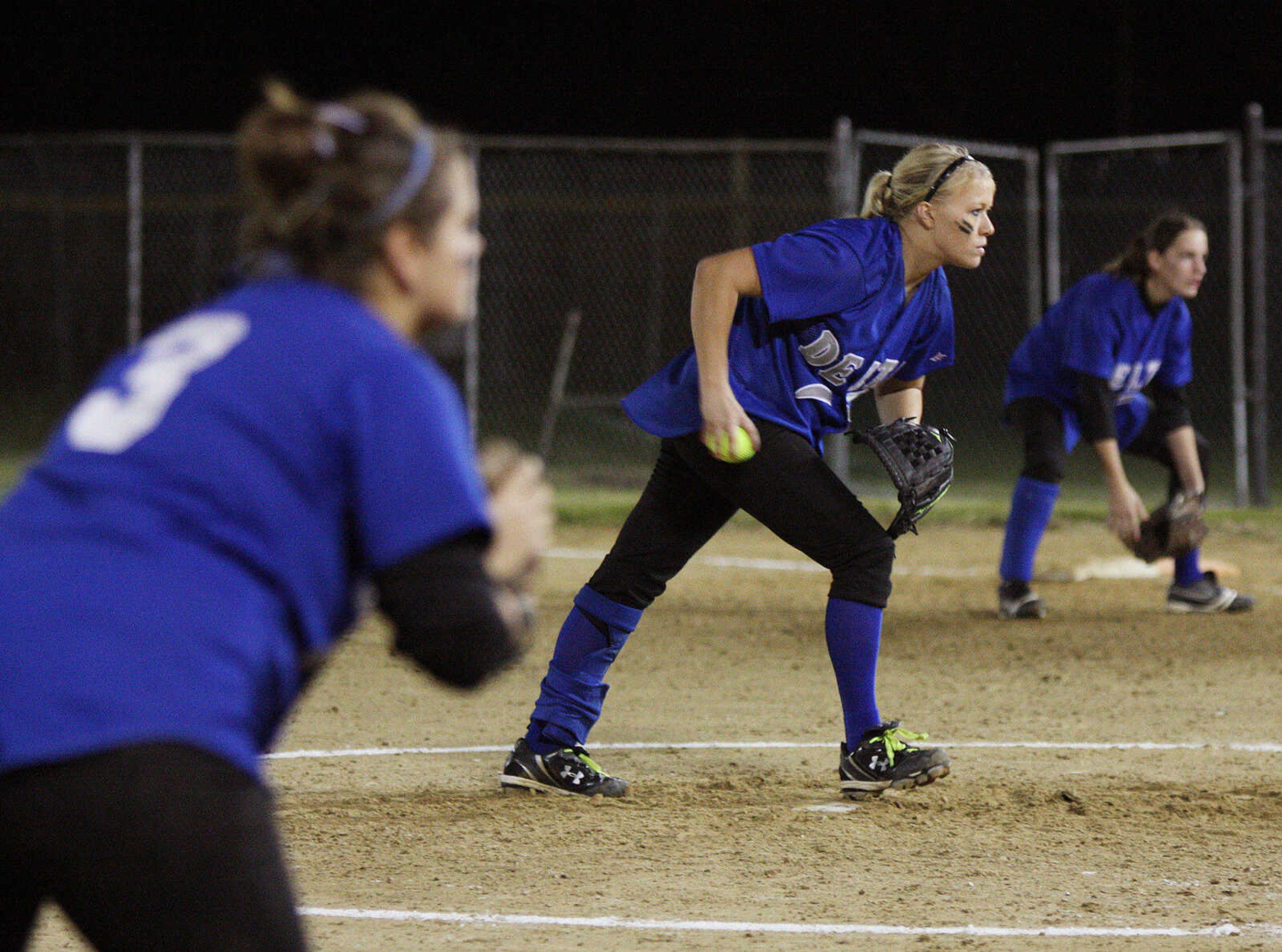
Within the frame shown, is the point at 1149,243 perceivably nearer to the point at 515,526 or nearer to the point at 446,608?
the point at 515,526

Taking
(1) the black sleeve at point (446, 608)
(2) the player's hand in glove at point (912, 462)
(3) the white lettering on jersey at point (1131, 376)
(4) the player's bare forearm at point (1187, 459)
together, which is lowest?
(4) the player's bare forearm at point (1187, 459)

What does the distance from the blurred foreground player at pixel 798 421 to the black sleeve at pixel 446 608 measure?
2723 millimetres

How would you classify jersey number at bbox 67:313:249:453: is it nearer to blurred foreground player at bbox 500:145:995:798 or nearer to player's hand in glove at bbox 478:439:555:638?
player's hand in glove at bbox 478:439:555:638

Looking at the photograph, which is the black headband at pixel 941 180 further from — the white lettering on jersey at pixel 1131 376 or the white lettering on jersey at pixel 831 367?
the white lettering on jersey at pixel 1131 376

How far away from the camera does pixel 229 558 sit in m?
1.91

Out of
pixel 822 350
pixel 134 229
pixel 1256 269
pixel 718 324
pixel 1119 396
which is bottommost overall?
pixel 1119 396

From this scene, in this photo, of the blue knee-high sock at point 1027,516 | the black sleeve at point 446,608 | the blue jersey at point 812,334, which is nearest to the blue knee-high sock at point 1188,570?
the blue knee-high sock at point 1027,516

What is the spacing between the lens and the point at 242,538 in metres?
1.90

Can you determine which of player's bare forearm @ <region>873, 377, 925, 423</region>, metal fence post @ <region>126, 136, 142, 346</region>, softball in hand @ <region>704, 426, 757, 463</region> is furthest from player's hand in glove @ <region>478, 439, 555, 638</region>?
metal fence post @ <region>126, 136, 142, 346</region>

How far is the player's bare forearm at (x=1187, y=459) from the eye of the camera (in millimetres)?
8227

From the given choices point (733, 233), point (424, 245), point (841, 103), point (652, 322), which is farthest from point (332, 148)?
point (841, 103)

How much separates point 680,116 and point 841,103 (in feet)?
8.00

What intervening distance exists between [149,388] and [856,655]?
325cm

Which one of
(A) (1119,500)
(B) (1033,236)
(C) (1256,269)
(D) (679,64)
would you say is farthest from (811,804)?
(D) (679,64)
